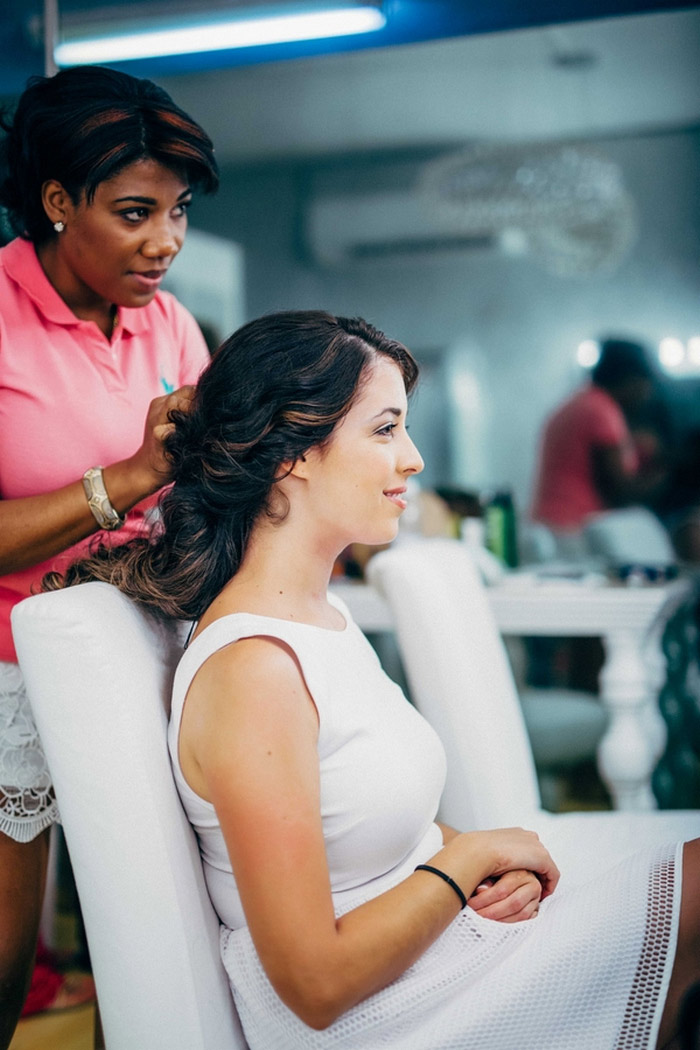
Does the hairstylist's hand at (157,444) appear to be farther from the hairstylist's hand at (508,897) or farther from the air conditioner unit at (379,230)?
the air conditioner unit at (379,230)

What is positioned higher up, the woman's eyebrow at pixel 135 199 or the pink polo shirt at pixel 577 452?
the woman's eyebrow at pixel 135 199

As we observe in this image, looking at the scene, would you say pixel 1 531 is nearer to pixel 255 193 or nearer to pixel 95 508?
pixel 95 508

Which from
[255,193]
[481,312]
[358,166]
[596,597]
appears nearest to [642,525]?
[481,312]

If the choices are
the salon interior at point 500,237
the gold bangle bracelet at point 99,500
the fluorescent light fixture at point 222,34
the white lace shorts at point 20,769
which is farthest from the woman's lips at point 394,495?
the salon interior at point 500,237

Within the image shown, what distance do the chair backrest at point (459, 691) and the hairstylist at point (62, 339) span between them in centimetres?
47

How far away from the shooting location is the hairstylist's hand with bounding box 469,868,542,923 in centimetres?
105

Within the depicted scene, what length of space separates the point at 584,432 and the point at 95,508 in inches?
116

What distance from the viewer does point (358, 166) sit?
4.39 m

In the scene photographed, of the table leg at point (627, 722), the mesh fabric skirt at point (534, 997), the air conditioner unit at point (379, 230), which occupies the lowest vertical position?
the table leg at point (627, 722)

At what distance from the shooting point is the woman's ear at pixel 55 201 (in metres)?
1.27

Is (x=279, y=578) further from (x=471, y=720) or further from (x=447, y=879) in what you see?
(x=471, y=720)

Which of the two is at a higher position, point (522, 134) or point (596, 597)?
point (522, 134)

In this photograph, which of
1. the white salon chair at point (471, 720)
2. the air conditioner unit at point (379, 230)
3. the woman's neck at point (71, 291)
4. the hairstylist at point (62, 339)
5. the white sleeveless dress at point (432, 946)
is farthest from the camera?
the air conditioner unit at point (379, 230)

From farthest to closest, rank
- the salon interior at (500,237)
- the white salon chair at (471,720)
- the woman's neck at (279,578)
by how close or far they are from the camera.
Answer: the salon interior at (500,237) → the white salon chair at (471,720) → the woman's neck at (279,578)
